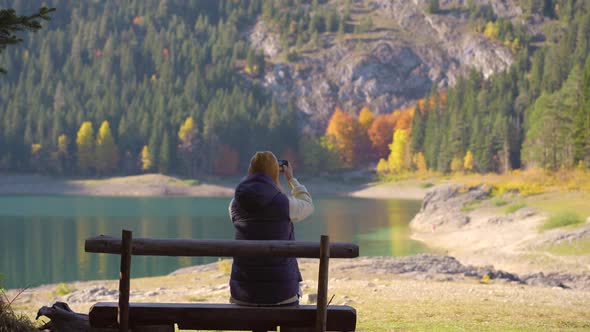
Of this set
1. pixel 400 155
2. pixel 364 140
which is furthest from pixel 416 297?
pixel 364 140

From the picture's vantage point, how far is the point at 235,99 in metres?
127

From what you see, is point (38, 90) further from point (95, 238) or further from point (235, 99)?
point (95, 238)

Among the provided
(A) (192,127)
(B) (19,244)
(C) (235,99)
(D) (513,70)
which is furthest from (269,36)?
(B) (19,244)

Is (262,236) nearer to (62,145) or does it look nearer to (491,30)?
(62,145)

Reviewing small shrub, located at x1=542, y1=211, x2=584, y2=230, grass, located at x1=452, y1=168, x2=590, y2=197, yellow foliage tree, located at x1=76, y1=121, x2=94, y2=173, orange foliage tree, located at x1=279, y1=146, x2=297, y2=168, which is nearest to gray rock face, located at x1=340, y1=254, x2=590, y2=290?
small shrub, located at x1=542, y1=211, x2=584, y2=230

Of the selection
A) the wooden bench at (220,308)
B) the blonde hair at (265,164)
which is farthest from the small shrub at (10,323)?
the blonde hair at (265,164)

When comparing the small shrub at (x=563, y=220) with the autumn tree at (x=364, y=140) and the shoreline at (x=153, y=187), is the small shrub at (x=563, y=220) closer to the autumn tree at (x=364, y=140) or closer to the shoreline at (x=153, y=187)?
the shoreline at (x=153, y=187)

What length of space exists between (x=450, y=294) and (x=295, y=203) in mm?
10161

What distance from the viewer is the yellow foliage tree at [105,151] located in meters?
110

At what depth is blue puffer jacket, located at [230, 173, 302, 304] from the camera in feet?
20.8

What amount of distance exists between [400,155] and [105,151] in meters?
41.1

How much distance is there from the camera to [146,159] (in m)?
109

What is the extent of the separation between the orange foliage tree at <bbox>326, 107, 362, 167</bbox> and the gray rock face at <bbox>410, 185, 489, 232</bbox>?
65.1m

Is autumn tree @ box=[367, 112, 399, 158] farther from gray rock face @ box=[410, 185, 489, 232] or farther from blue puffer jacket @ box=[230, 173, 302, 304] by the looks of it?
blue puffer jacket @ box=[230, 173, 302, 304]
